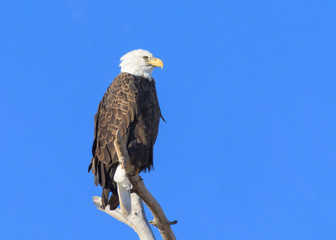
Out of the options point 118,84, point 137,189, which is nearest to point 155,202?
point 137,189

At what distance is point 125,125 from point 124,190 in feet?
2.38

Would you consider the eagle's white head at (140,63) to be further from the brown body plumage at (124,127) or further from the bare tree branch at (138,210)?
the bare tree branch at (138,210)

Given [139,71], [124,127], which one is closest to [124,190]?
[124,127]

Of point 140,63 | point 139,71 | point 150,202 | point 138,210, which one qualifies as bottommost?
point 150,202

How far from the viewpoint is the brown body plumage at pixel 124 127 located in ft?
19.2

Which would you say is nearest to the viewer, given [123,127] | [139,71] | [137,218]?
[123,127]

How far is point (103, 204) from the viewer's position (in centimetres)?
576

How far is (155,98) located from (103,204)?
1392 millimetres

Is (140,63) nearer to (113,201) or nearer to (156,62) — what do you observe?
(156,62)

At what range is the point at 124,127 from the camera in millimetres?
5961

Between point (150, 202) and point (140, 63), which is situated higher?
point (140, 63)

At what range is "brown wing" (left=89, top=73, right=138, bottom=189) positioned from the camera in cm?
584

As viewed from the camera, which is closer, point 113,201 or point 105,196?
point 105,196

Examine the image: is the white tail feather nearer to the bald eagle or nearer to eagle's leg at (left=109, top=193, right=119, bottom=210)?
the bald eagle
